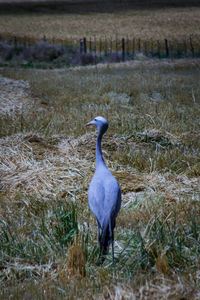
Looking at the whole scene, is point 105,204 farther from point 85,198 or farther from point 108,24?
point 108,24

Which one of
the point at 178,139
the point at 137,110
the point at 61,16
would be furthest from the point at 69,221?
the point at 61,16

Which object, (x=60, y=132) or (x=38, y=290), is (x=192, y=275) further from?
(x=60, y=132)

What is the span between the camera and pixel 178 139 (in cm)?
473

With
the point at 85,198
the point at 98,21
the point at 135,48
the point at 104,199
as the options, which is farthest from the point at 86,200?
the point at 98,21

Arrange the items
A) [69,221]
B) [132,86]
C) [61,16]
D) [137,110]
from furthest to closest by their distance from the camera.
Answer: [61,16], [132,86], [137,110], [69,221]

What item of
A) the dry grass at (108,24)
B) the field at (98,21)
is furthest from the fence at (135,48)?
the dry grass at (108,24)

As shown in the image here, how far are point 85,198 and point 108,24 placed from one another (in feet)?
125

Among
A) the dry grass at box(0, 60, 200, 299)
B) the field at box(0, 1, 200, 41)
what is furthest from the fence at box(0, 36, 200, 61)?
the dry grass at box(0, 60, 200, 299)

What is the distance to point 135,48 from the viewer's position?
2597 cm

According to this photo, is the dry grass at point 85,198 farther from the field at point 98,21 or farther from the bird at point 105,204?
the field at point 98,21

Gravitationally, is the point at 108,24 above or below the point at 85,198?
above

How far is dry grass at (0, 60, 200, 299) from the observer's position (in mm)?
1921

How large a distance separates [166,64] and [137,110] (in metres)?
9.14

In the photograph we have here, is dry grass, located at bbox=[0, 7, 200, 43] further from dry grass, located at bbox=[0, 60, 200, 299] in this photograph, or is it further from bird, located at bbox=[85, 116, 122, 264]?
bird, located at bbox=[85, 116, 122, 264]
